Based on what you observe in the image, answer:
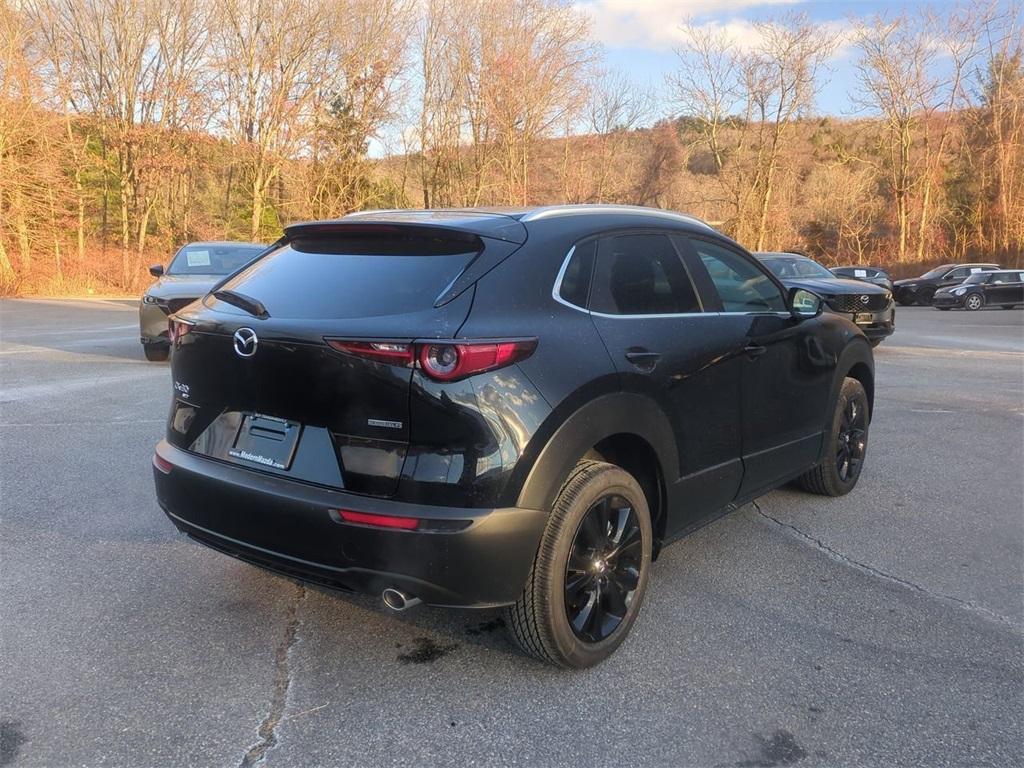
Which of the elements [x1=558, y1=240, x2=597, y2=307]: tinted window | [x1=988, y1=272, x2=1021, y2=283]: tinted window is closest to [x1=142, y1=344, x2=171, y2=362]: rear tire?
[x1=558, y1=240, x2=597, y2=307]: tinted window

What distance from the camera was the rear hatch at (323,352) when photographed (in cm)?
270

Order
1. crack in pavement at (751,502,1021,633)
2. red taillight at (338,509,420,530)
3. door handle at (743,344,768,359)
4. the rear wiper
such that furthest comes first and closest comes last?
door handle at (743,344,768,359) → crack in pavement at (751,502,1021,633) → the rear wiper → red taillight at (338,509,420,530)

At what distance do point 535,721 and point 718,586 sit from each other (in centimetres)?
147

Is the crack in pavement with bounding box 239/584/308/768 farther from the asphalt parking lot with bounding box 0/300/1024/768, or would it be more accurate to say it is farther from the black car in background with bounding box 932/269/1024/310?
the black car in background with bounding box 932/269/1024/310

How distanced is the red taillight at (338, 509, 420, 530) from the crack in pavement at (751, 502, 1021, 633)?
267 cm

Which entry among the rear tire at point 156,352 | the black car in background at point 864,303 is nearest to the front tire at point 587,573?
the rear tire at point 156,352

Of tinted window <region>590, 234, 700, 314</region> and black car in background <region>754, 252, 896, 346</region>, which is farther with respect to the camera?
black car in background <region>754, 252, 896, 346</region>

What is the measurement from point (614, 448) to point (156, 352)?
9247 mm

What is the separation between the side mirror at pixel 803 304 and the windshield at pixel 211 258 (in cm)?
886

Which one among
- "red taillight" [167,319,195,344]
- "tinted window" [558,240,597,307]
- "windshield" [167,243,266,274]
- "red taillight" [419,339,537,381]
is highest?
"windshield" [167,243,266,274]

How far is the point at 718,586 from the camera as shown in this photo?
389 cm

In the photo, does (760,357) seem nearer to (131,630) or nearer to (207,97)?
(131,630)

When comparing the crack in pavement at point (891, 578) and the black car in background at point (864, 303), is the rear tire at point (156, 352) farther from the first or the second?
the black car in background at point (864, 303)

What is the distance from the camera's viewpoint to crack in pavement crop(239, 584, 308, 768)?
Result: 2541mm
